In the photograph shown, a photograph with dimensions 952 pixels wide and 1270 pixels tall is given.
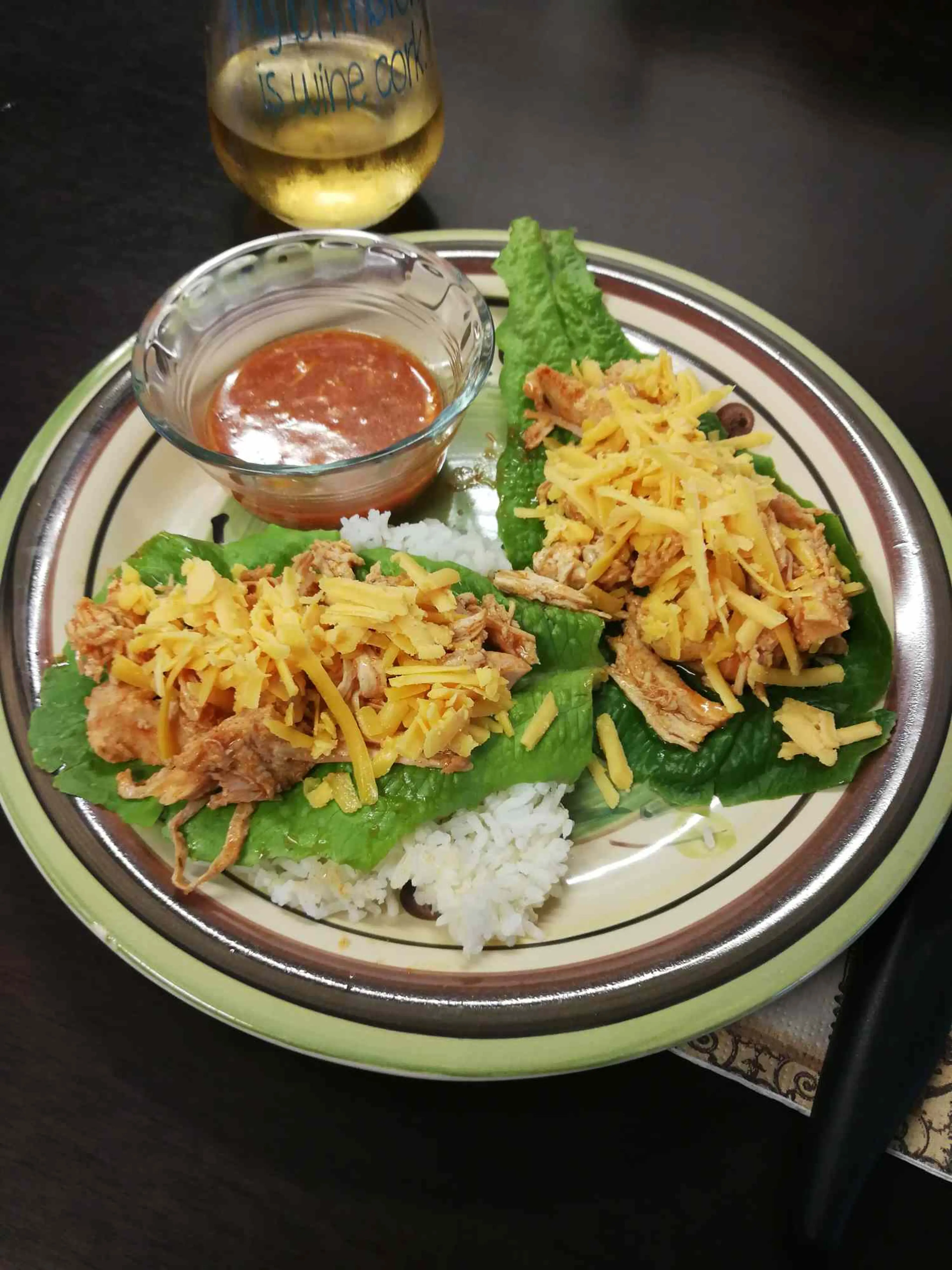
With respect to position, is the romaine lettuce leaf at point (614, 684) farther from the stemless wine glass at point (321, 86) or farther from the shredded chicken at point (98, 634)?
the shredded chicken at point (98, 634)

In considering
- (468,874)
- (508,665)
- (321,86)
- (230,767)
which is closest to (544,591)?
(508,665)

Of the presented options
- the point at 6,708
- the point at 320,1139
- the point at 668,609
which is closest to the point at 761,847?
the point at 668,609

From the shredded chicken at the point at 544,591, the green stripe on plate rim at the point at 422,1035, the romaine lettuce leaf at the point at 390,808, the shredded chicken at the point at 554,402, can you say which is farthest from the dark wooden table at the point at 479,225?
the shredded chicken at the point at 554,402

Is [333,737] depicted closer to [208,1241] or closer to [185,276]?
[208,1241]

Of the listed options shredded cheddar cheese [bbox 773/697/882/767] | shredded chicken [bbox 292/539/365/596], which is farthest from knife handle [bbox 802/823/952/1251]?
shredded chicken [bbox 292/539/365/596]

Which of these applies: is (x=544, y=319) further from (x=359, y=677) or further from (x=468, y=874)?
(x=468, y=874)
